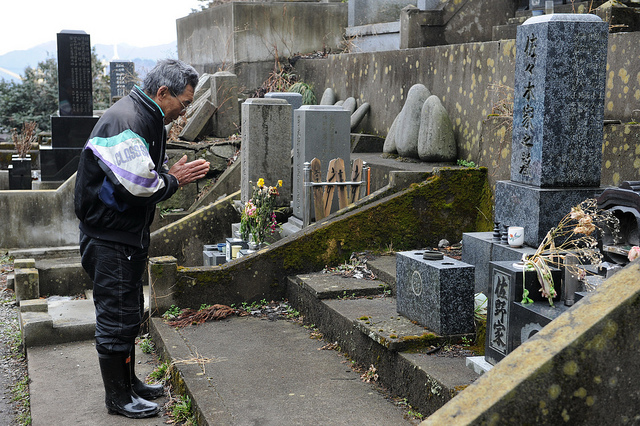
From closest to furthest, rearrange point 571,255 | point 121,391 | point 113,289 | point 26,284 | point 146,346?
point 571,255, point 113,289, point 121,391, point 146,346, point 26,284

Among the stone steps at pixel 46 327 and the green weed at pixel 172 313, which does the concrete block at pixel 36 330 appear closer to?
the stone steps at pixel 46 327

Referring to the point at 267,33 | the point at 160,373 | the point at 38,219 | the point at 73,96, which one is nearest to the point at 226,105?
the point at 267,33

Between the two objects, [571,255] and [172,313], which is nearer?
[571,255]

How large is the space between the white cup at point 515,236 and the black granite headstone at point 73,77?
1003 centimetres

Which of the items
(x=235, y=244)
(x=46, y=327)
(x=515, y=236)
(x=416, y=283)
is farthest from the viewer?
(x=235, y=244)

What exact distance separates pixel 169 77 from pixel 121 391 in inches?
77.5

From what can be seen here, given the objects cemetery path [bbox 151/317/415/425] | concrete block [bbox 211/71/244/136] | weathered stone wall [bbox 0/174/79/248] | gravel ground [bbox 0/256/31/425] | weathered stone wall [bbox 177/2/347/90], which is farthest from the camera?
weathered stone wall [bbox 177/2/347/90]

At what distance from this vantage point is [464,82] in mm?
7539

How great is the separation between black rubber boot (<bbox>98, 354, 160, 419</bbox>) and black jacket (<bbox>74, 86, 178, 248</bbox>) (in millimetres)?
723

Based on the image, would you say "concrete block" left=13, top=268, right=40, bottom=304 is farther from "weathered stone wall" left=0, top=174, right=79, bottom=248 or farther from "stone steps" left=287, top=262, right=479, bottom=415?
"stone steps" left=287, top=262, right=479, bottom=415

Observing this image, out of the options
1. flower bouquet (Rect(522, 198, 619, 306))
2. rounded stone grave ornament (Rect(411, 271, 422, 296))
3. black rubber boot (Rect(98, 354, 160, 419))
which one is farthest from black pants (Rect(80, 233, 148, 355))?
flower bouquet (Rect(522, 198, 619, 306))

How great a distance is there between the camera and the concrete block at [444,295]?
4.11 m

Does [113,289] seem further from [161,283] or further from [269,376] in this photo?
[161,283]

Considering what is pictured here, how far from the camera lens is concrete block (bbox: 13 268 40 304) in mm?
6891
